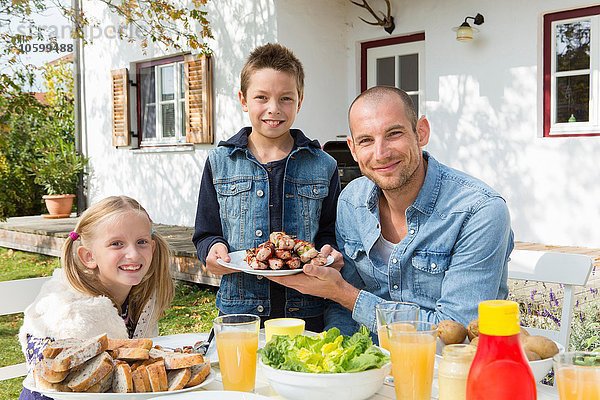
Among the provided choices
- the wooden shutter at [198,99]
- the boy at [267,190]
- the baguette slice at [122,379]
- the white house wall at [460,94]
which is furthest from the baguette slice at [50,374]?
the wooden shutter at [198,99]

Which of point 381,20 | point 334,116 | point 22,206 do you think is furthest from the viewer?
point 22,206

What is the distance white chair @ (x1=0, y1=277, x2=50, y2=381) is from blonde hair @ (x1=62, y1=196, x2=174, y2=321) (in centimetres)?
33

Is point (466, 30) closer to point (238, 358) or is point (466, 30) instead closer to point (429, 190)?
point (429, 190)

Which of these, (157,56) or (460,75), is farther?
(157,56)

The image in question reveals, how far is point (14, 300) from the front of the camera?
241 centimetres

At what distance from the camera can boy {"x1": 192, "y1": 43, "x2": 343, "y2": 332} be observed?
2.61m

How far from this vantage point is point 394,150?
2154 millimetres

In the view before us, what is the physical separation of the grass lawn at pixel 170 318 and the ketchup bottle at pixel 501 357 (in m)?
4.10

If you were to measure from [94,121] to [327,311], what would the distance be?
874 cm

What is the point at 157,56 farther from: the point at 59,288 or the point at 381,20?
the point at 59,288

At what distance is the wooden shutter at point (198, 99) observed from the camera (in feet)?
27.2

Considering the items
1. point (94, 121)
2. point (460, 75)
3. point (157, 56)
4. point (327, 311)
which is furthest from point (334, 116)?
point (327, 311)

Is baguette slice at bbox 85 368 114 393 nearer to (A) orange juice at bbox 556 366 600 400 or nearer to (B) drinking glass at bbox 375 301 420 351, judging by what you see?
(B) drinking glass at bbox 375 301 420 351

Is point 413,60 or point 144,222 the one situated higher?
point 413,60
